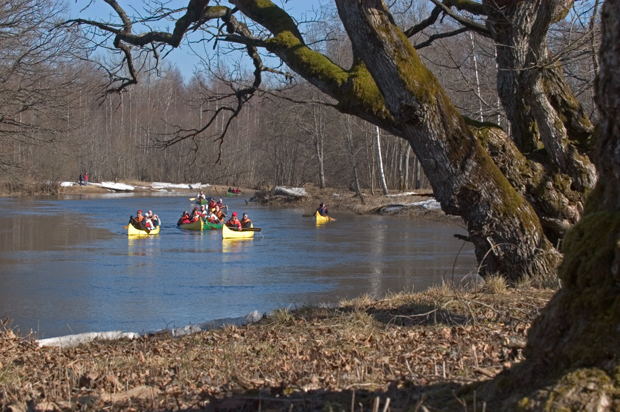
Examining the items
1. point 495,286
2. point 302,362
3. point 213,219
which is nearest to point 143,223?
point 213,219

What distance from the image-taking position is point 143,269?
17344 mm

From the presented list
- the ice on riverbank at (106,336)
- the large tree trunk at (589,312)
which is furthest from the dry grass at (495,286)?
the large tree trunk at (589,312)

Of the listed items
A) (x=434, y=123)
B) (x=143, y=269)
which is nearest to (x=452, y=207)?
(x=434, y=123)

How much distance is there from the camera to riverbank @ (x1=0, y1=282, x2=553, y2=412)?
10.9 ft

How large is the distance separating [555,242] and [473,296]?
8.47ft

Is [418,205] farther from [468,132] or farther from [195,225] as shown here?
[468,132]

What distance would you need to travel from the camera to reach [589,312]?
273 centimetres

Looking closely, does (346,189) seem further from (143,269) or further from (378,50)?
(378,50)

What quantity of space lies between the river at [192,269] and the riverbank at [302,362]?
2559mm

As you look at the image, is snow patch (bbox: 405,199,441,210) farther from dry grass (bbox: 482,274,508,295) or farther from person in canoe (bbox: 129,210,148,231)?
dry grass (bbox: 482,274,508,295)

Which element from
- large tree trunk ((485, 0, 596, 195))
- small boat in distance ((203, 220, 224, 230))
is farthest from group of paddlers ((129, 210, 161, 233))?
large tree trunk ((485, 0, 596, 195))

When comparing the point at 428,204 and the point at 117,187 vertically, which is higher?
the point at 117,187

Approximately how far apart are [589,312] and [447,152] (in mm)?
4962

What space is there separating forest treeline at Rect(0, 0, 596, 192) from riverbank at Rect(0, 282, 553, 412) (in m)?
3.24
